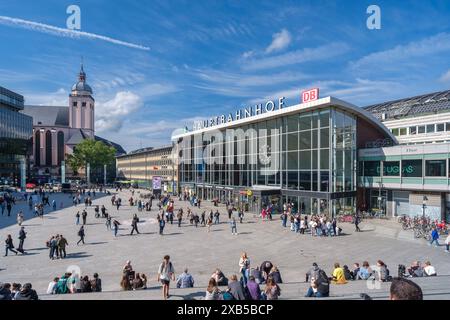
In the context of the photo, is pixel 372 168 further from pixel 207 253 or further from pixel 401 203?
pixel 207 253

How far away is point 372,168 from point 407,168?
14.5 ft

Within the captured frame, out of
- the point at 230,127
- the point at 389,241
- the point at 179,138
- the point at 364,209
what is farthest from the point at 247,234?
the point at 179,138

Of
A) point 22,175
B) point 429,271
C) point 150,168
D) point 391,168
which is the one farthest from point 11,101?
point 429,271

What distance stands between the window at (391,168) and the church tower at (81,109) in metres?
149

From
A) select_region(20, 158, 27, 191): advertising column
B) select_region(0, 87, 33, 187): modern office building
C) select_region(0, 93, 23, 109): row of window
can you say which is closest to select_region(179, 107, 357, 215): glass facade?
select_region(20, 158, 27, 191): advertising column

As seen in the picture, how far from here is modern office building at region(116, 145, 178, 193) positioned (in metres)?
87.1

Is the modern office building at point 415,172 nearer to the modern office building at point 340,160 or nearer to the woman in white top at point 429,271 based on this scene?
the modern office building at point 340,160

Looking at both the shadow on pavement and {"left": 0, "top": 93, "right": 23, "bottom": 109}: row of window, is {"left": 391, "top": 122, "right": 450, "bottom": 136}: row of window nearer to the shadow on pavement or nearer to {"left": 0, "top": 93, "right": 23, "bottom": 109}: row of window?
the shadow on pavement

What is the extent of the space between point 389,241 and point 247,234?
11.1m

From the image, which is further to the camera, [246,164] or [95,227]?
[246,164]

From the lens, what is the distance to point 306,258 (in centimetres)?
2023

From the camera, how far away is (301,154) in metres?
40.4

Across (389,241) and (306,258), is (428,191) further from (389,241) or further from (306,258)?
(306,258)
